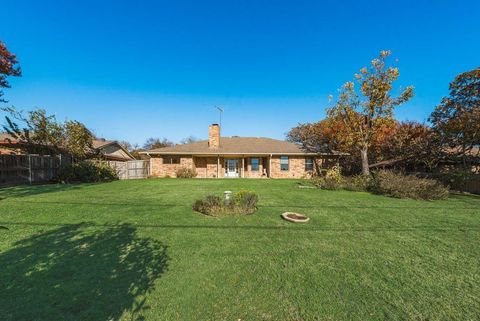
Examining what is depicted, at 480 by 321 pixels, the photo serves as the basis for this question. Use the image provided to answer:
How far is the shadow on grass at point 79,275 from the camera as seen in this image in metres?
2.60

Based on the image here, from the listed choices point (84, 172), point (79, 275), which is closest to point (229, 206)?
point (79, 275)

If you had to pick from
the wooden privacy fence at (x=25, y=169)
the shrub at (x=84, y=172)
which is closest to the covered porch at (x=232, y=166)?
the shrub at (x=84, y=172)

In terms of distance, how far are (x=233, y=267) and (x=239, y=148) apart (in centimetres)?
1839

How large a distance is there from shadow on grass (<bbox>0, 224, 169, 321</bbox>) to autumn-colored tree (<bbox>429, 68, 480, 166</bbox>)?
54.7 feet

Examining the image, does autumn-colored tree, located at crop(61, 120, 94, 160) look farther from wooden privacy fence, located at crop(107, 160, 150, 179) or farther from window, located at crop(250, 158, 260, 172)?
window, located at crop(250, 158, 260, 172)

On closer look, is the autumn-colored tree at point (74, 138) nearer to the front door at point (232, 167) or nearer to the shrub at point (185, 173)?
the shrub at point (185, 173)

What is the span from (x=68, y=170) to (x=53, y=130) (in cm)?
366

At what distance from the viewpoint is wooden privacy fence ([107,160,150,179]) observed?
19.5 meters

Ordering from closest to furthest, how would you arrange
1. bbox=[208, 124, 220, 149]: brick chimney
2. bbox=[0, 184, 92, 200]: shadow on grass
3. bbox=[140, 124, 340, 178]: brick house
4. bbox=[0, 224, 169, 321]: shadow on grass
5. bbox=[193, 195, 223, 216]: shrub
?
bbox=[0, 224, 169, 321]: shadow on grass, bbox=[193, 195, 223, 216]: shrub, bbox=[0, 184, 92, 200]: shadow on grass, bbox=[140, 124, 340, 178]: brick house, bbox=[208, 124, 220, 149]: brick chimney

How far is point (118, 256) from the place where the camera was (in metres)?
3.99

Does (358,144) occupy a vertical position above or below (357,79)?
below

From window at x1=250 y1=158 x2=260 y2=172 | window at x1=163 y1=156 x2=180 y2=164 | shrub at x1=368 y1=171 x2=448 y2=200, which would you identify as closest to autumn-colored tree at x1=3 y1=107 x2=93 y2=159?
window at x1=163 y1=156 x2=180 y2=164

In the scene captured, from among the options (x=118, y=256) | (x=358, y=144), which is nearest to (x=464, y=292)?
(x=118, y=256)

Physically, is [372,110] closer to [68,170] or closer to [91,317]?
[91,317]
